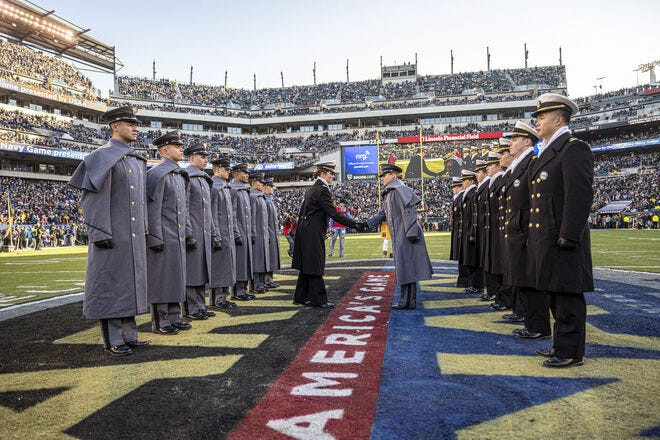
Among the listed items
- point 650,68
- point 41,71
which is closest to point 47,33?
point 41,71

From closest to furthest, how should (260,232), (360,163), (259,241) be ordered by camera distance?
(259,241) < (260,232) < (360,163)

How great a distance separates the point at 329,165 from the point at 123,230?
10.6 ft

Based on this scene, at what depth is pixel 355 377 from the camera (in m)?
3.16

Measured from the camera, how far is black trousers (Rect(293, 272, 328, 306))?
6.17 m

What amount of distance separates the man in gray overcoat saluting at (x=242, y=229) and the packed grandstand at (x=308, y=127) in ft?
77.6

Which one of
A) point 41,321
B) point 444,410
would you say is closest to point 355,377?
point 444,410

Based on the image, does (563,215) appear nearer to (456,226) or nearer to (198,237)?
(198,237)

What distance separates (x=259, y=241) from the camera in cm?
812

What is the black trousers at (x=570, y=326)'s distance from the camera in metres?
3.45

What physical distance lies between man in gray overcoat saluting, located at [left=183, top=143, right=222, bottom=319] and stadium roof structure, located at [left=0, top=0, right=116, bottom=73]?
162 feet

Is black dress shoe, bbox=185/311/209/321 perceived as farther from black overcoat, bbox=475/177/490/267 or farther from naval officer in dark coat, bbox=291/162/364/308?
black overcoat, bbox=475/177/490/267

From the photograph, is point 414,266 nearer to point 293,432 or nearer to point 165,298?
point 165,298

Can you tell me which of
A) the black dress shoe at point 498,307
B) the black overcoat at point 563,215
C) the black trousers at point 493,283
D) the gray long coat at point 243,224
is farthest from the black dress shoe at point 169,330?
the black trousers at point 493,283

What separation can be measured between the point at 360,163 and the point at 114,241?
38.4m
